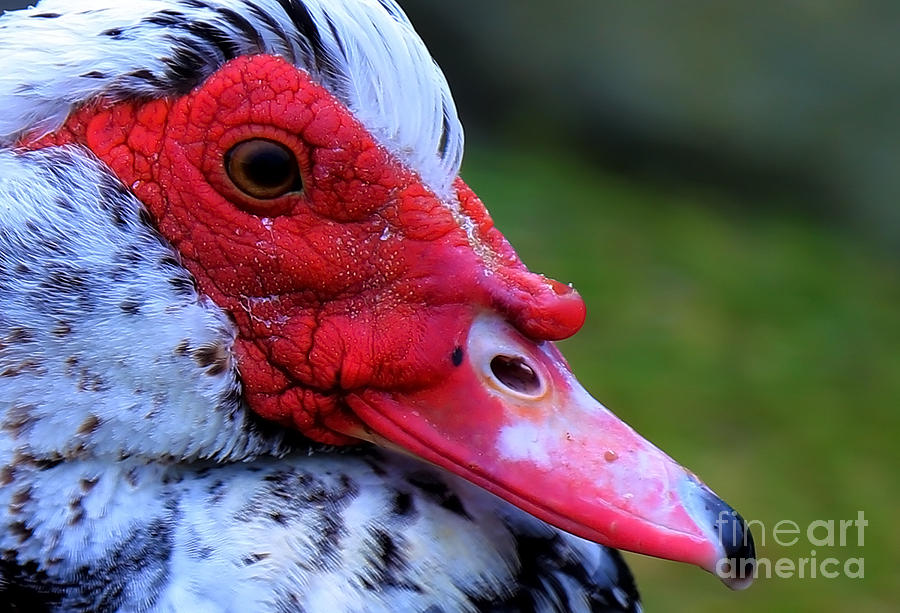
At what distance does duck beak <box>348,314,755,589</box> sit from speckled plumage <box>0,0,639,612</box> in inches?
6.2

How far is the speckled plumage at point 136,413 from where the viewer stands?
150 centimetres

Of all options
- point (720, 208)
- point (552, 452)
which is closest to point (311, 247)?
point (552, 452)

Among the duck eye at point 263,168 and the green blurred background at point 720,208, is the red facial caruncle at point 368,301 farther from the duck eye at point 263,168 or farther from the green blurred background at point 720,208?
the green blurred background at point 720,208

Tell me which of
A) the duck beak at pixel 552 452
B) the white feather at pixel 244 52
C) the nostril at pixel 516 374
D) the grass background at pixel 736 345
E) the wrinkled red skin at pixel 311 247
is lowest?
the grass background at pixel 736 345

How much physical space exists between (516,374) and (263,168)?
49cm

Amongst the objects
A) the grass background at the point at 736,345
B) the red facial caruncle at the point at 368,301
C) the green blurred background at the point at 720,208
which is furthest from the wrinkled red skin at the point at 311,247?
the green blurred background at the point at 720,208

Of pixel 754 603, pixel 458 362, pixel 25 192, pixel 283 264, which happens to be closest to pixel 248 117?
pixel 283 264

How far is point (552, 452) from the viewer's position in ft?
5.14

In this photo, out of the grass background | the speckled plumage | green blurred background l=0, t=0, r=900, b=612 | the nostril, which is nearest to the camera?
the speckled plumage

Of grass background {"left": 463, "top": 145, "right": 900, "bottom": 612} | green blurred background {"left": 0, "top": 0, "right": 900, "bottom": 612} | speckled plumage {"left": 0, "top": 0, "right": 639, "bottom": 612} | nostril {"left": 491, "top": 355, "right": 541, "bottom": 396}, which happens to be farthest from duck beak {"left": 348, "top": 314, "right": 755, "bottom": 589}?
green blurred background {"left": 0, "top": 0, "right": 900, "bottom": 612}

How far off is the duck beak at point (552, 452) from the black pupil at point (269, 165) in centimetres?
35

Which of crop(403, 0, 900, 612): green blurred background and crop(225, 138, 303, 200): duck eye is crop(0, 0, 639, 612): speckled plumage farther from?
crop(403, 0, 900, 612): green blurred background

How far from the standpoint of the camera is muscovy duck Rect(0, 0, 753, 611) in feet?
4.96

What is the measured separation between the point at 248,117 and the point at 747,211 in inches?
234
